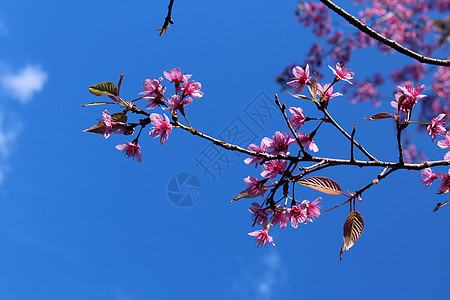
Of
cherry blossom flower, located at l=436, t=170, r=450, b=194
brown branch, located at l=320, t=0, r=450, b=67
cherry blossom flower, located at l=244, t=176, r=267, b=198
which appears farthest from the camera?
cherry blossom flower, located at l=436, t=170, r=450, b=194

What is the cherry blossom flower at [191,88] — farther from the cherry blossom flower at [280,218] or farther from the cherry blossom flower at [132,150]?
the cherry blossom flower at [280,218]

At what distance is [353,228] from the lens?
1477 millimetres

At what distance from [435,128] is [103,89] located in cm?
150

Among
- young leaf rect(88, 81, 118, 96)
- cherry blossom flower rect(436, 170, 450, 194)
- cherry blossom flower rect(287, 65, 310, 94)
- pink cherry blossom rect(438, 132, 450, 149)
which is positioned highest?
cherry blossom flower rect(287, 65, 310, 94)

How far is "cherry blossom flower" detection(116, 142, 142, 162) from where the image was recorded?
161cm

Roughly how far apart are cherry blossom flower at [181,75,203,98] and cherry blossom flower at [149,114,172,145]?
197 millimetres

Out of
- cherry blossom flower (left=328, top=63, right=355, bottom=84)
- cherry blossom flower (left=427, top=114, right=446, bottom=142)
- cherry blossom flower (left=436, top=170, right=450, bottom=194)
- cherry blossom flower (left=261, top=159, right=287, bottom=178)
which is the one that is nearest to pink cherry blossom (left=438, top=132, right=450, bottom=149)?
cherry blossom flower (left=427, top=114, right=446, bottom=142)

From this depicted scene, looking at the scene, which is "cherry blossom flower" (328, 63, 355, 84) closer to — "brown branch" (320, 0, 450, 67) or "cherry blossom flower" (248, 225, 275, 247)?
"brown branch" (320, 0, 450, 67)

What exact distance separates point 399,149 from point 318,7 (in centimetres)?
858

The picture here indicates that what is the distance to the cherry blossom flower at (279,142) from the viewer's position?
4.80 feet

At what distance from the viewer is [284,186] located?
144cm

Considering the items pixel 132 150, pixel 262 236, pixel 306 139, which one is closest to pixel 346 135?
pixel 306 139

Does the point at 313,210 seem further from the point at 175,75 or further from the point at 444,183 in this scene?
the point at 175,75

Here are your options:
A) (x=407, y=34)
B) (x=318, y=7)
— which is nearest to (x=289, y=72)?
(x=318, y=7)
